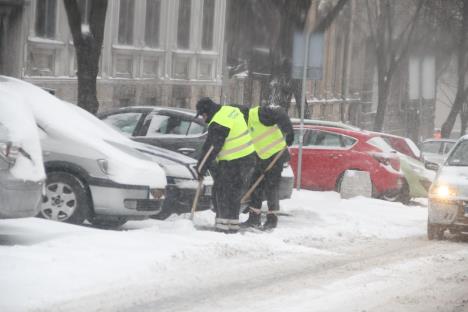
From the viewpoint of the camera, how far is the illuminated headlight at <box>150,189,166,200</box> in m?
13.3

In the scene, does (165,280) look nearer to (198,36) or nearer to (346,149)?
(346,149)

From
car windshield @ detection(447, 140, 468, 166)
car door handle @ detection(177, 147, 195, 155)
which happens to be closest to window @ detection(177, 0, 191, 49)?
car door handle @ detection(177, 147, 195, 155)

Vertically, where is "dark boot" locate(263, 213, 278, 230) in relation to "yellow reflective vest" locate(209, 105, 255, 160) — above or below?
below

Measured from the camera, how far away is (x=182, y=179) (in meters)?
14.7

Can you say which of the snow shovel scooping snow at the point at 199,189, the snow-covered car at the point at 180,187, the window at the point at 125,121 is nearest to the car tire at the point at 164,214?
the snow-covered car at the point at 180,187

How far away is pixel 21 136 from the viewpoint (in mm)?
11141

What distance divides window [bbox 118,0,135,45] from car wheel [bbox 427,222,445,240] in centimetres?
1839

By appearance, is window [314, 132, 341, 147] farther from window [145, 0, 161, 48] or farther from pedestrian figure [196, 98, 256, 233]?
window [145, 0, 161, 48]

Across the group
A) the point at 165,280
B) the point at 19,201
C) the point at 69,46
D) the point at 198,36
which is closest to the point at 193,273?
the point at 165,280

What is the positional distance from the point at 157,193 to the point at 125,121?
4045 millimetres

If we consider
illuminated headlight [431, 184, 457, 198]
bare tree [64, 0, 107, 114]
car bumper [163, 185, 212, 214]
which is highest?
bare tree [64, 0, 107, 114]

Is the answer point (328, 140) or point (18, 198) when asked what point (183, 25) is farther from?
point (18, 198)

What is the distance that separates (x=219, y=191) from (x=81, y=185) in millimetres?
1565

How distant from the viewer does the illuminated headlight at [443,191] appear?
14.6m
